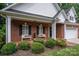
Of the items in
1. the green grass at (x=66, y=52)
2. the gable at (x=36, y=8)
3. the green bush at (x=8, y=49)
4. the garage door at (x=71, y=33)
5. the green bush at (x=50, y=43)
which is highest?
the gable at (x=36, y=8)

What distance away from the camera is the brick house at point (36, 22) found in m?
9.10

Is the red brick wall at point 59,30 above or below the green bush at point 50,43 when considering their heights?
above

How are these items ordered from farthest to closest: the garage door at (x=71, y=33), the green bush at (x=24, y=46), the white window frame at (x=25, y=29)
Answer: the garage door at (x=71, y=33) → the white window frame at (x=25, y=29) → the green bush at (x=24, y=46)

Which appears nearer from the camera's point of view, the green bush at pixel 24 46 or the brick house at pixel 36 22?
the green bush at pixel 24 46

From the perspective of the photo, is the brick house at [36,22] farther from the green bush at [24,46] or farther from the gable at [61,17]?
the green bush at [24,46]

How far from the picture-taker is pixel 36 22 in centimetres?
973

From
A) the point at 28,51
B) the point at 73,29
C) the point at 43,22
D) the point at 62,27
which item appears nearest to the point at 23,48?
the point at 28,51

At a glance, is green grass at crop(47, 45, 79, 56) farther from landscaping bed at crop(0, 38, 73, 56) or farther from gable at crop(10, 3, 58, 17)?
gable at crop(10, 3, 58, 17)

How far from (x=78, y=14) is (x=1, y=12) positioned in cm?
413

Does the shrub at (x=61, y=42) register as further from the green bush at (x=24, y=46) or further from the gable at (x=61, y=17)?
the green bush at (x=24, y=46)

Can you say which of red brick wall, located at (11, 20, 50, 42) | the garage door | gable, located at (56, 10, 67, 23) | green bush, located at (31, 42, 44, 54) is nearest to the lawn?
green bush, located at (31, 42, 44, 54)

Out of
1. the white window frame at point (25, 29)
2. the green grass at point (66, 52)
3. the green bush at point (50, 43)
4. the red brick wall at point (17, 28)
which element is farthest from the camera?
the white window frame at point (25, 29)

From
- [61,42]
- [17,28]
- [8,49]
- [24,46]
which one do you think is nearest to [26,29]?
[17,28]

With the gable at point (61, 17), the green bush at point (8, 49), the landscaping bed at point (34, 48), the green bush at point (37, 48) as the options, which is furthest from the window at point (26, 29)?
the gable at point (61, 17)
